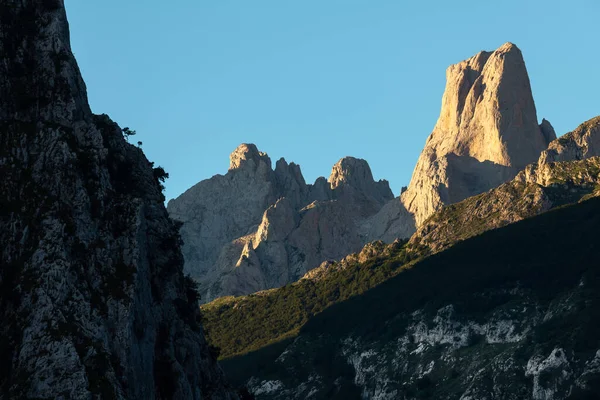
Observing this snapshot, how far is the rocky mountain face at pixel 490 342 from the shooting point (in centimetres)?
15612

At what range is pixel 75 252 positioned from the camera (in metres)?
→ 80.9

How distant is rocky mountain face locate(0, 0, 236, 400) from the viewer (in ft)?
242

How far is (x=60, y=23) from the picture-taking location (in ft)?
319

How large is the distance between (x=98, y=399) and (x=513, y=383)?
94.7 metres

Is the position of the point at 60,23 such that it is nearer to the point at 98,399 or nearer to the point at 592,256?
the point at 98,399

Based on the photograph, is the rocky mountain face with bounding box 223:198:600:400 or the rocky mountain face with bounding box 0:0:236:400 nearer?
the rocky mountain face with bounding box 0:0:236:400

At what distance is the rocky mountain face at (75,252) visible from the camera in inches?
2908

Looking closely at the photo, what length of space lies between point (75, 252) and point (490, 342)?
106m

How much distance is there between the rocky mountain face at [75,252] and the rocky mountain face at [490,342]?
66399mm

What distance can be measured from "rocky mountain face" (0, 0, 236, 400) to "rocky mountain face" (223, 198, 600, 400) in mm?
66399

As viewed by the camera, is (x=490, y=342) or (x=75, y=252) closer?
(x=75, y=252)

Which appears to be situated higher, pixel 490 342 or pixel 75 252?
pixel 75 252

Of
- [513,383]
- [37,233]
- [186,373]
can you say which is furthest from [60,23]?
[513,383]

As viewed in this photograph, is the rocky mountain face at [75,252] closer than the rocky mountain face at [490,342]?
Yes
